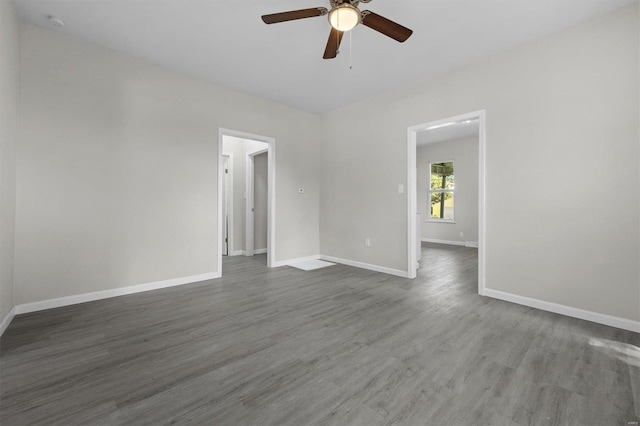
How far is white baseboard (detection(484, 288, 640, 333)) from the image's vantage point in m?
2.34

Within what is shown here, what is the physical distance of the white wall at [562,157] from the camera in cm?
238

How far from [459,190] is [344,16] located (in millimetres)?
6753

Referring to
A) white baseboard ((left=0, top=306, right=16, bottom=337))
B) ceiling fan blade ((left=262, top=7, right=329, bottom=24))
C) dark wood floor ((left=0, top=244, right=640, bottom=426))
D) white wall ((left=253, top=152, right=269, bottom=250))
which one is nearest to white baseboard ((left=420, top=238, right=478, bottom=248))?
dark wood floor ((left=0, top=244, right=640, bottom=426))

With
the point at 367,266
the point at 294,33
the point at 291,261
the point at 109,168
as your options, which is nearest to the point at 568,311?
the point at 367,266

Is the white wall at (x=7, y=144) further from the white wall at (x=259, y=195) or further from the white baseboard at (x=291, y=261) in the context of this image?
the white wall at (x=259, y=195)

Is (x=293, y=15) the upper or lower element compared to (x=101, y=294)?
upper

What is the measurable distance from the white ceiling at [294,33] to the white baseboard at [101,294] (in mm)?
2721

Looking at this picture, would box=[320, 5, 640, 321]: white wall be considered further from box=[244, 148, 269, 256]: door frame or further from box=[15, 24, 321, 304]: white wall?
box=[244, 148, 269, 256]: door frame

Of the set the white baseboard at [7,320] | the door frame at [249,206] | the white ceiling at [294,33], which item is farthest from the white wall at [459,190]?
the white baseboard at [7,320]

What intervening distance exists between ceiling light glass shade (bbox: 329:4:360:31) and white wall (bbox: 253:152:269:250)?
4043 millimetres

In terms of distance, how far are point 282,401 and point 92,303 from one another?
2.65 meters

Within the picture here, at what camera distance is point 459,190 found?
752 cm

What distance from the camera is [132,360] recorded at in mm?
1855

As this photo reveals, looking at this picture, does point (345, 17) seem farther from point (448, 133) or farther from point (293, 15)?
point (448, 133)
